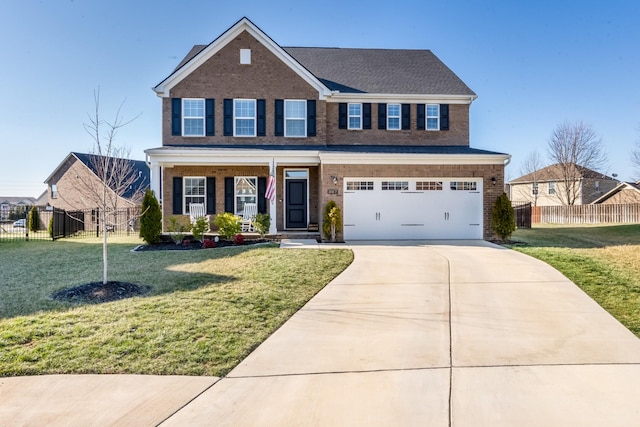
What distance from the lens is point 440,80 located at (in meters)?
20.5

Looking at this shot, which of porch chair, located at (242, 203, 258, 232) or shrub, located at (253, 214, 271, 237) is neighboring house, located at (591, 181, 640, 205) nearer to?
porch chair, located at (242, 203, 258, 232)

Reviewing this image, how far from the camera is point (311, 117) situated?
18547 mm

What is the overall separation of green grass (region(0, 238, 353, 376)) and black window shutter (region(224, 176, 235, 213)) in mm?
6133

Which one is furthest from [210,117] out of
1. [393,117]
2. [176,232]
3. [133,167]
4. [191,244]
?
[133,167]

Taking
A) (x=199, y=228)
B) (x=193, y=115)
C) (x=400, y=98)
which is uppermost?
(x=400, y=98)

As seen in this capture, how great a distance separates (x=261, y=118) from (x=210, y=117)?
208cm

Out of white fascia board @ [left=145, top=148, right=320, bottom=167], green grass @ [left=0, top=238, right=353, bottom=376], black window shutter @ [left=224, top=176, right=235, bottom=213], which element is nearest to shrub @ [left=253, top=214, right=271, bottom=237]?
white fascia board @ [left=145, top=148, right=320, bottom=167]

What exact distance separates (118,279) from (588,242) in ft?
50.9

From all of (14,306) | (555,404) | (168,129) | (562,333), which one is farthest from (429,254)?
(168,129)

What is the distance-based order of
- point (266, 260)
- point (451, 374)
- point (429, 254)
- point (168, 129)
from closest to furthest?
1. point (451, 374)
2. point (266, 260)
3. point (429, 254)
4. point (168, 129)

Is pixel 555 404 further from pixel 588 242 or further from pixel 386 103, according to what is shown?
pixel 386 103

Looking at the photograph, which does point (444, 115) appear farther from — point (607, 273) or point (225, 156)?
point (607, 273)

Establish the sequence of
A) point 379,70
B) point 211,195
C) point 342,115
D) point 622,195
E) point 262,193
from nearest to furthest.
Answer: point 211,195 → point 262,193 → point 342,115 → point 379,70 → point 622,195

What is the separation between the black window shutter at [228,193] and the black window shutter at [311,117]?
151 inches
